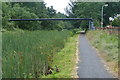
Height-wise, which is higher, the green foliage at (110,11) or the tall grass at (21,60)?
the green foliage at (110,11)

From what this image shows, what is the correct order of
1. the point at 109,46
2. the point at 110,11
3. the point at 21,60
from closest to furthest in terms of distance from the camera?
the point at 21,60 < the point at 109,46 < the point at 110,11

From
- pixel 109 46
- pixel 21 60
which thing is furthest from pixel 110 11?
pixel 21 60

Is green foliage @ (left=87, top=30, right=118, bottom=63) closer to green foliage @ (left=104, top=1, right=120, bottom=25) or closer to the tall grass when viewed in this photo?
the tall grass

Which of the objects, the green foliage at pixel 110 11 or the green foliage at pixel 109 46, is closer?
the green foliage at pixel 109 46

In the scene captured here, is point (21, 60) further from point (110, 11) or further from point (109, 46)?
A: point (110, 11)

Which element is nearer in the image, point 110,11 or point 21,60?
point 21,60

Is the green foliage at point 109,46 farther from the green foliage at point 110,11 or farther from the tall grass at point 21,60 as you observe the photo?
the green foliage at point 110,11

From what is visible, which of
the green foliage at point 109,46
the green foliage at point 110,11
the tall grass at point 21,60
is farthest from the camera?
the green foliage at point 110,11

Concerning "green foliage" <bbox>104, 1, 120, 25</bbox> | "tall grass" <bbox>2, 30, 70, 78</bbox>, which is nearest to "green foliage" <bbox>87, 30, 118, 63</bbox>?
"tall grass" <bbox>2, 30, 70, 78</bbox>

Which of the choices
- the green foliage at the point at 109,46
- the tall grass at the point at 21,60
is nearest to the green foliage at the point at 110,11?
the green foliage at the point at 109,46

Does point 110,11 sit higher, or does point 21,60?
point 110,11

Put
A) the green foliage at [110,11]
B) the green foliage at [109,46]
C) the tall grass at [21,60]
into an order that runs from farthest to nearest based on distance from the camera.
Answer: the green foliage at [110,11], the green foliage at [109,46], the tall grass at [21,60]

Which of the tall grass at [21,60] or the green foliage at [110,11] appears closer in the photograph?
the tall grass at [21,60]

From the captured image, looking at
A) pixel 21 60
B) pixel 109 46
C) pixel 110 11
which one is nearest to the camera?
pixel 21 60
